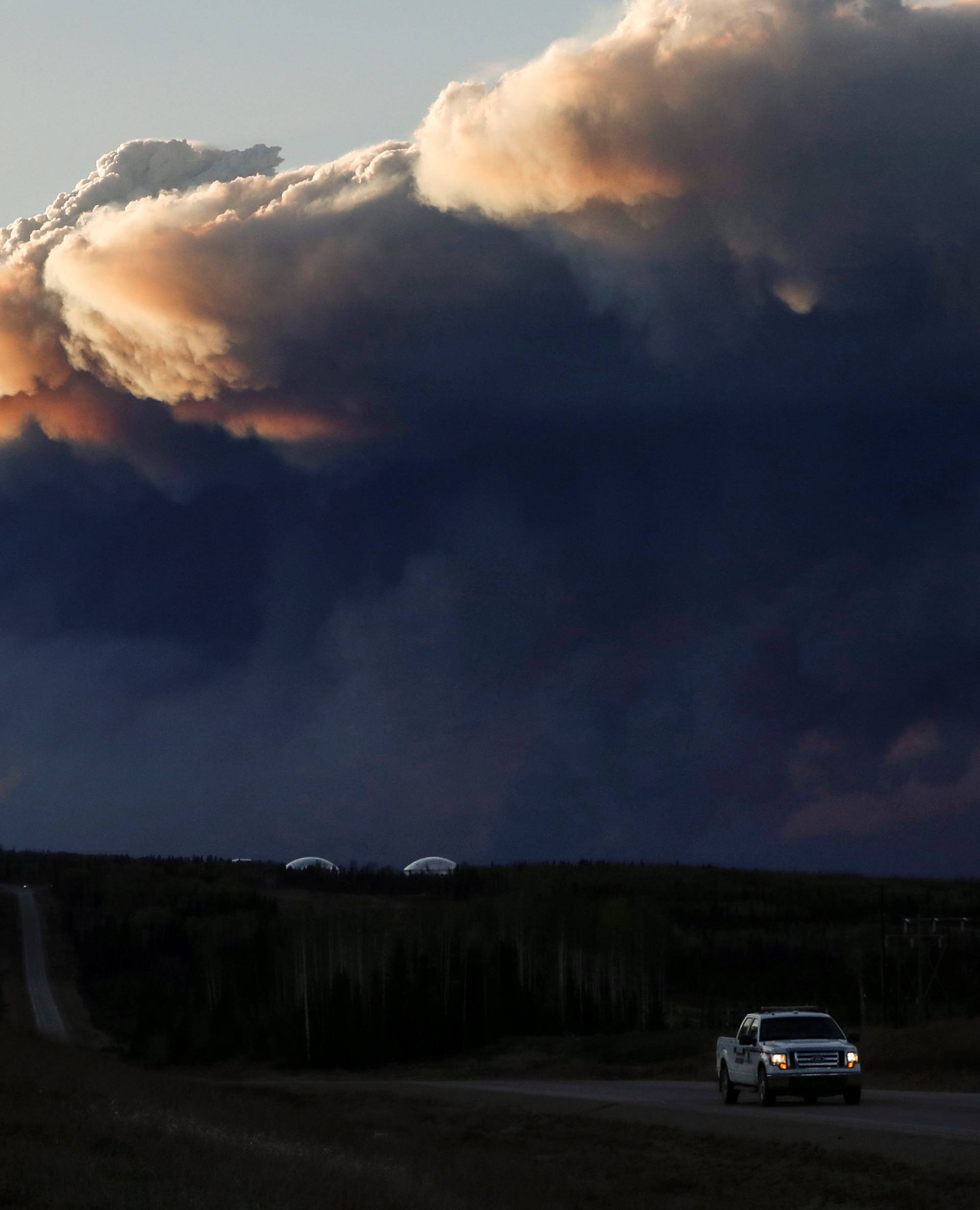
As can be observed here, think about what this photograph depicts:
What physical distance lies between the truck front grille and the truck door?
1351 millimetres

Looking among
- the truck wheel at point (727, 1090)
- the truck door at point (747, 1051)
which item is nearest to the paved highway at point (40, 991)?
the truck wheel at point (727, 1090)

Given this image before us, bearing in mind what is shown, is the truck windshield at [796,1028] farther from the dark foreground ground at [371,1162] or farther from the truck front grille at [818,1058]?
the dark foreground ground at [371,1162]

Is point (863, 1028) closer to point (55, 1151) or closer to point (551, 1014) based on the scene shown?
point (551, 1014)

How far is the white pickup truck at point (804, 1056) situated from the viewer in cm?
4500

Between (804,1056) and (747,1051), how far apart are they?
2750 mm

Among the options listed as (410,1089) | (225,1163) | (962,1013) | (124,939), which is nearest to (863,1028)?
(410,1089)

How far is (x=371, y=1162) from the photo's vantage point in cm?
3391

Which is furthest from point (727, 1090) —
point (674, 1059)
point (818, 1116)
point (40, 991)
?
point (40, 991)

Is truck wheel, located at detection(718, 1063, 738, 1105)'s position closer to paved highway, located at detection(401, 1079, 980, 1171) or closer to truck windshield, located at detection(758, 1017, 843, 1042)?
paved highway, located at detection(401, 1079, 980, 1171)

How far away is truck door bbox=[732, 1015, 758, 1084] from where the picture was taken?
46.4m

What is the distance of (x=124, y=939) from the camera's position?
188 meters

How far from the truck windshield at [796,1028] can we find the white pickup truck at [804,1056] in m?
0.02

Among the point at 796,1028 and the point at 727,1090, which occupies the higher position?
the point at 796,1028

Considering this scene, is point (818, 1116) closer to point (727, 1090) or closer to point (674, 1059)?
point (727, 1090)
